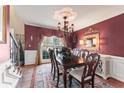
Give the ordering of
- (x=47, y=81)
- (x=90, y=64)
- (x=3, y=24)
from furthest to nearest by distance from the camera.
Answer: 1. (x=47, y=81)
2. (x=90, y=64)
3. (x=3, y=24)

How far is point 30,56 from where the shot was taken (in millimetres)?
4336

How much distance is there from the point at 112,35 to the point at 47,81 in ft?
6.61

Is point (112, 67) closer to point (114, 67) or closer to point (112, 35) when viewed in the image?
point (114, 67)

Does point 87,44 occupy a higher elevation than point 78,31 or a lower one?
lower

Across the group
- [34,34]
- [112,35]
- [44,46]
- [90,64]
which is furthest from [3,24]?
[34,34]

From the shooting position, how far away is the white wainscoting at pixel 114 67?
2.89m

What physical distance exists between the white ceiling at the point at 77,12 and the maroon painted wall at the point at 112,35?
14cm

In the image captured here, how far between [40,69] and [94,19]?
7.41ft

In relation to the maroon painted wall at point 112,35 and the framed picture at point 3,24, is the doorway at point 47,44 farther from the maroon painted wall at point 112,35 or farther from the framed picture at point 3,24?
the framed picture at point 3,24

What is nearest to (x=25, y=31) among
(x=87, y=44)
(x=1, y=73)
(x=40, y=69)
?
(x=40, y=69)

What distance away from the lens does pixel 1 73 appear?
113 centimetres

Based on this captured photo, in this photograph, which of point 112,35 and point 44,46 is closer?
point 112,35
